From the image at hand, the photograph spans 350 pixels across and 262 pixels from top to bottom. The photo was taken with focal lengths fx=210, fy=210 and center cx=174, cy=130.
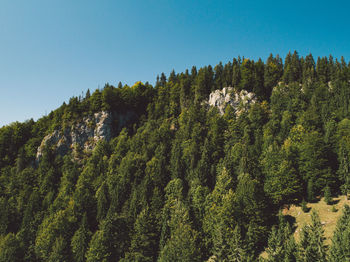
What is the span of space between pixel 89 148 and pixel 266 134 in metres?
72.2

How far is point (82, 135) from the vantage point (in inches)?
3760

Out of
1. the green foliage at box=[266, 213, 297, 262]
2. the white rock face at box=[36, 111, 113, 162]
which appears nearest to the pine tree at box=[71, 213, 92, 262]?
the green foliage at box=[266, 213, 297, 262]

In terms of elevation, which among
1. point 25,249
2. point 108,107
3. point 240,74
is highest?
point 240,74

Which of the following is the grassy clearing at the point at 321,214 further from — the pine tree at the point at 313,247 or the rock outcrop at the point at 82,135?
the rock outcrop at the point at 82,135

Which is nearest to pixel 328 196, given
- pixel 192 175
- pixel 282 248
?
pixel 282 248

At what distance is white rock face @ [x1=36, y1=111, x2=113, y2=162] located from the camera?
302 feet

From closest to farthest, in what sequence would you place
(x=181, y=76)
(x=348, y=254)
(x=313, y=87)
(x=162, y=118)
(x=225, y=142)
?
(x=348, y=254) < (x=225, y=142) < (x=313, y=87) < (x=162, y=118) < (x=181, y=76)

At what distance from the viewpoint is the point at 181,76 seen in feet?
388

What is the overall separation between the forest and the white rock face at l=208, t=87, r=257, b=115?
144 inches

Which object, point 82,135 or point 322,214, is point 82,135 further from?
point 322,214

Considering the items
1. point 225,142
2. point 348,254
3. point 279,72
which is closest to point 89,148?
point 225,142

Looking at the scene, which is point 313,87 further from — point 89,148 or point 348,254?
point 89,148

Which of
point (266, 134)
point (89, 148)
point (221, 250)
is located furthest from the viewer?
point (89, 148)

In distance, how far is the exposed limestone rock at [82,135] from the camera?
91938 millimetres
